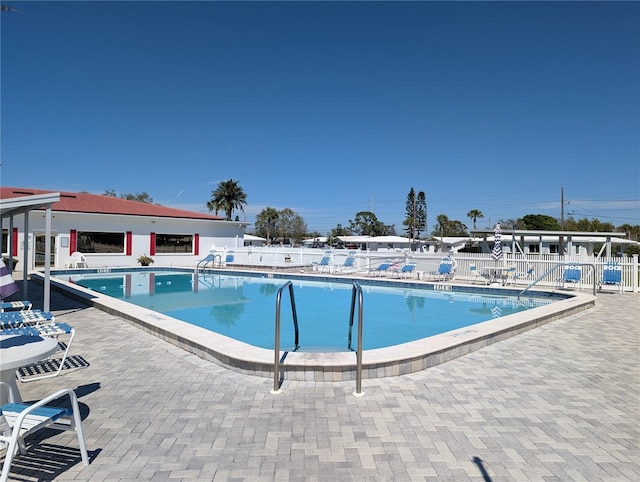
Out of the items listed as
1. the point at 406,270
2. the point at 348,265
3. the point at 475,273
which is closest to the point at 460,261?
the point at 475,273

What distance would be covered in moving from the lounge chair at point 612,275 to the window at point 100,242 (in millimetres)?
23039

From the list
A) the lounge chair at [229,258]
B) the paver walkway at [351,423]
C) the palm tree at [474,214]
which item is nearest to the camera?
the paver walkway at [351,423]

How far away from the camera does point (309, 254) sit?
22.5 meters

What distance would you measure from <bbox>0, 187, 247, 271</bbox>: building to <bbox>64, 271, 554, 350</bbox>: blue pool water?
3396 mm

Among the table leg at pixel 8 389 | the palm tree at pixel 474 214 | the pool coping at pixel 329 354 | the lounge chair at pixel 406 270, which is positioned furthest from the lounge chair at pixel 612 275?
the palm tree at pixel 474 214

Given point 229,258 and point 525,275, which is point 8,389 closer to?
point 525,275

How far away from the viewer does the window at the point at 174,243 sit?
961 inches

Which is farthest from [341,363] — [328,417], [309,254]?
[309,254]

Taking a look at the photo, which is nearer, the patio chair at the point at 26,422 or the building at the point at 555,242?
the patio chair at the point at 26,422

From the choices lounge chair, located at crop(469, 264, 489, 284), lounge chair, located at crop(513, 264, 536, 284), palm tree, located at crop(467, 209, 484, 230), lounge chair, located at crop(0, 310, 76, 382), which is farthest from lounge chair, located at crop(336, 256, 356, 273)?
palm tree, located at crop(467, 209, 484, 230)

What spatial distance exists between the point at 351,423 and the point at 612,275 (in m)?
13.8

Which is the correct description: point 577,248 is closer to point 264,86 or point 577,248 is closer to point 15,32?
point 264,86

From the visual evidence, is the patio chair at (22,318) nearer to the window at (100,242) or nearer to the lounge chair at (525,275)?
the lounge chair at (525,275)

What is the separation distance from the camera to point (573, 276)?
1368cm
